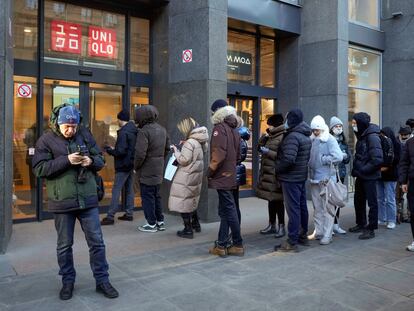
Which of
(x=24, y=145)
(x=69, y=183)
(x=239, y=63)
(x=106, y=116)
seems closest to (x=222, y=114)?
(x=69, y=183)

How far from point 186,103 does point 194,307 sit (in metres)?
4.69

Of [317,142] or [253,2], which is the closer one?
[317,142]

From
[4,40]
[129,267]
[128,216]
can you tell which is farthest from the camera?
[128,216]

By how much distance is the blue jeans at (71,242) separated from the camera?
4.30 m

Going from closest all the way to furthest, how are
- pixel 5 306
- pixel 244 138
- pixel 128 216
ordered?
pixel 5 306
pixel 244 138
pixel 128 216

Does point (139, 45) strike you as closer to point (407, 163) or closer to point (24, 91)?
point (24, 91)

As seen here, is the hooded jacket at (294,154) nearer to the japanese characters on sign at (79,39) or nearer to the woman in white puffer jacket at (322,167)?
the woman in white puffer jacket at (322,167)

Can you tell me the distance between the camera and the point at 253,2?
9500 mm

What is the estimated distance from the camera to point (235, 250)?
227 inches

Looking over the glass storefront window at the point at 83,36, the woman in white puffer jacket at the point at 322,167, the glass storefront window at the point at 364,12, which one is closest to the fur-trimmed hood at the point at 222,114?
the woman in white puffer jacket at the point at 322,167

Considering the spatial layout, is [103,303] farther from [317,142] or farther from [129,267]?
[317,142]

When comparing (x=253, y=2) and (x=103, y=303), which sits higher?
(x=253, y=2)

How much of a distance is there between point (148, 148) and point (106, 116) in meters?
1.90

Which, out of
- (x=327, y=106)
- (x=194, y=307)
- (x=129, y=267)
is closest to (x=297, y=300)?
(x=194, y=307)
